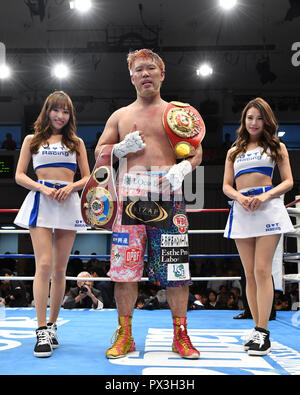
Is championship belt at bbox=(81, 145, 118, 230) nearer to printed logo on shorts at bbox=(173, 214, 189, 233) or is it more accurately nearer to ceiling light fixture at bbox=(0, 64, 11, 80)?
printed logo on shorts at bbox=(173, 214, 189, 233)

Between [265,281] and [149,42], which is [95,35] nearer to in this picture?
[149,42]

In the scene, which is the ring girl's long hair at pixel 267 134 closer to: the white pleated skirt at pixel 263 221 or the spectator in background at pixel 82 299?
the white pleated skirt at pixel 263 221

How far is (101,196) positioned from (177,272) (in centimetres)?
48

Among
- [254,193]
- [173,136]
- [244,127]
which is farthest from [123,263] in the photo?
[244,127]

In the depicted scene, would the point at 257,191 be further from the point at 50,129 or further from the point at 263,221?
the point at 50,129

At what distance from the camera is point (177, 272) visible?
5.80 ft

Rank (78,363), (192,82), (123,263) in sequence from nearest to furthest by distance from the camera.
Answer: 1. (78,363)
2. (123,263)
3. (192,82)

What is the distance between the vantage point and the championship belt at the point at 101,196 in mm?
1818

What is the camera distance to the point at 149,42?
304 inches

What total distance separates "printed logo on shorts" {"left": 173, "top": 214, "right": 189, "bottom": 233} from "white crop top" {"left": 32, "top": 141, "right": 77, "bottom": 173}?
630 millimetres

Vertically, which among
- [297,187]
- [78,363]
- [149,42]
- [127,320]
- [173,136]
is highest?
[149,42]

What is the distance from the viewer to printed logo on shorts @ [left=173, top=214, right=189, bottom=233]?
1819 millimetres

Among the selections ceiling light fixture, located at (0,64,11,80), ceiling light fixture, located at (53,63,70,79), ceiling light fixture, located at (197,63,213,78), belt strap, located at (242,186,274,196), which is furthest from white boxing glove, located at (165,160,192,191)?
ceiling light fixture, located at (0,64,11,80)

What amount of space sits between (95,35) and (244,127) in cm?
647
